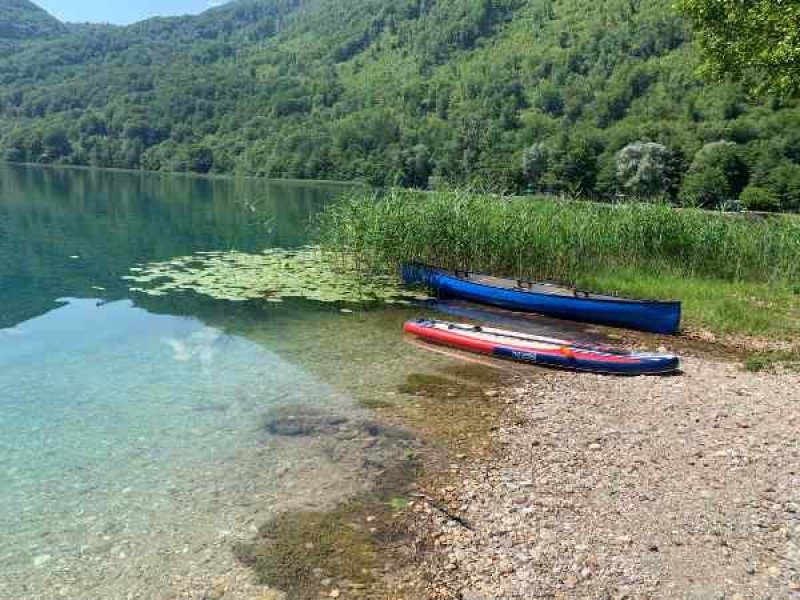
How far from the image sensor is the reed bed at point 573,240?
73.3 ft

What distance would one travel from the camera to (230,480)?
→ 880 centimetres

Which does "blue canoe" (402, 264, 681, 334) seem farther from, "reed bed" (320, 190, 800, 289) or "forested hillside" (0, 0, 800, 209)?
"forested hillside" (0, 0, 800, 209)

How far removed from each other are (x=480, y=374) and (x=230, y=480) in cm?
645

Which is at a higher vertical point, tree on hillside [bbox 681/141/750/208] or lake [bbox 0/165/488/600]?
tree on hillside [bbox 681/141/750/208]

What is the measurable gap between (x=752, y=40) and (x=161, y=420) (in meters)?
19.9

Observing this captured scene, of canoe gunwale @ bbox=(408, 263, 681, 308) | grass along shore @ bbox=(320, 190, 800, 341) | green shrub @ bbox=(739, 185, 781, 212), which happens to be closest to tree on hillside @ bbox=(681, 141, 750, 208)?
green shrub @ bbox=(739, 185, 781, 212)

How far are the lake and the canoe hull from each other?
79cm

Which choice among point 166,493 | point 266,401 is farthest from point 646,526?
point 266,401

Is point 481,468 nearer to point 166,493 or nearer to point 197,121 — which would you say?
point 166,493

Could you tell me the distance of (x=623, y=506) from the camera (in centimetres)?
776

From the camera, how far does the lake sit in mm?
7082

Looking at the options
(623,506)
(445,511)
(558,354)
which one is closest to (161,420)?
(445,511)

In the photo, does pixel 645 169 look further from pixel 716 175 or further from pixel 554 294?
pixel 554 294

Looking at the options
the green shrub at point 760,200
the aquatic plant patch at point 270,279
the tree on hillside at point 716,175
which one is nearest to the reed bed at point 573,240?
the aquatic plant patch at point 270,279
